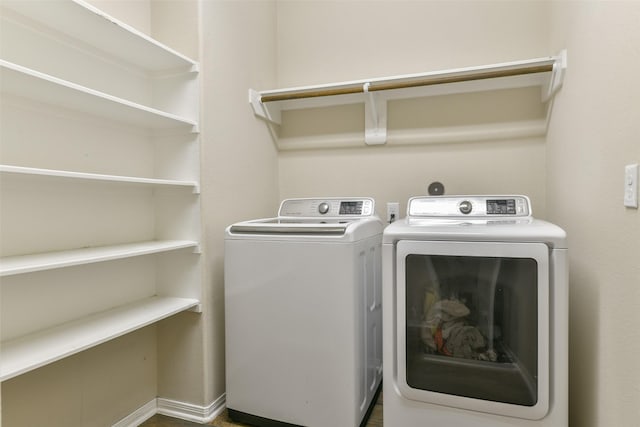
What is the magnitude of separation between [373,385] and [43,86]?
1.89m

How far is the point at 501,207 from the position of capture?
177cm

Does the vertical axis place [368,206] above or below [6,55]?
below

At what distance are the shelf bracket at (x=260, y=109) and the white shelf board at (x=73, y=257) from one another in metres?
0.96

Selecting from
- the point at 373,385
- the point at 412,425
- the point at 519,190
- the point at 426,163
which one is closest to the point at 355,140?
the point at 426,163

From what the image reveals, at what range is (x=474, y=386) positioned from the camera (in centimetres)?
136

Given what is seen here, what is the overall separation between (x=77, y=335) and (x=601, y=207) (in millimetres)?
1928

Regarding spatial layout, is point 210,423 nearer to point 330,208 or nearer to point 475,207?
point 330,208

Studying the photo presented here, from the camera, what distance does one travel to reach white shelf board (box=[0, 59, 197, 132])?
111cm

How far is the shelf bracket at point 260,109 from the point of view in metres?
2.21

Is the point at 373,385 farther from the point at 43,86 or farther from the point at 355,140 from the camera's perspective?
the point at 43,86

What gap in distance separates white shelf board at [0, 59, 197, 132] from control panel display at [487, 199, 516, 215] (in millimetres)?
1513

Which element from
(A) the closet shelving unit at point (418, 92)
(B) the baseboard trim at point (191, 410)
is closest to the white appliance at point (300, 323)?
(B) the baseboard trim at point (191, 410)

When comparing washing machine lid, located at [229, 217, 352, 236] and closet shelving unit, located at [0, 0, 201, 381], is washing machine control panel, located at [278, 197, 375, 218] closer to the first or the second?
washing machine lid, located at [229, 217, 352, 236]

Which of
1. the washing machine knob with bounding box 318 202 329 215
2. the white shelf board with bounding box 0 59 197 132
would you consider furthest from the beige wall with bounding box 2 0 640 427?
the washing machine knob with bounding box 318 202 329 215
